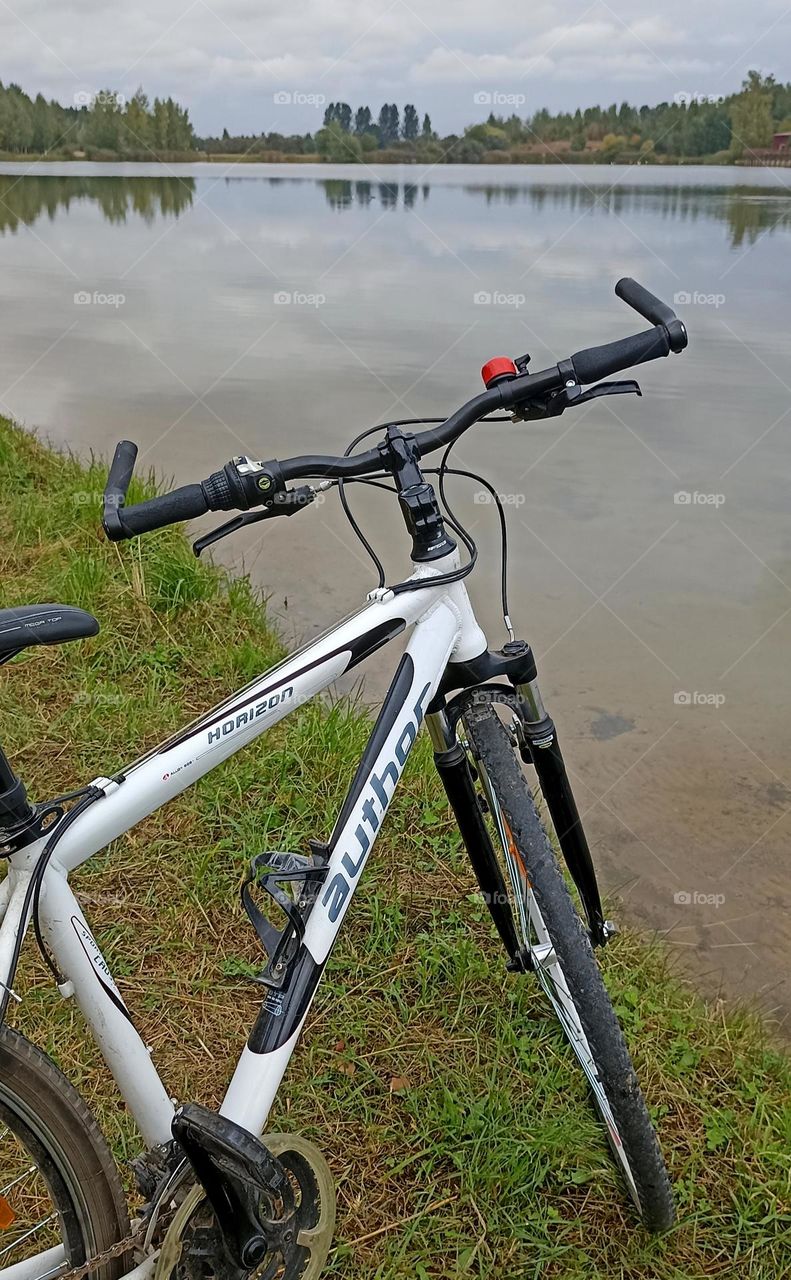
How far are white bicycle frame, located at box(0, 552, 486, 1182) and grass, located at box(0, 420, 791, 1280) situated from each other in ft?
2.14

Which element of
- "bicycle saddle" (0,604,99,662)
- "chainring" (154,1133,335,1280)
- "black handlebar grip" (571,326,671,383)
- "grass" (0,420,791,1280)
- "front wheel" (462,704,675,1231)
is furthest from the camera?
"grass" (0,420,791,1280)

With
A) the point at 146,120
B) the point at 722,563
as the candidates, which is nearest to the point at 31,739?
the point at 722,563

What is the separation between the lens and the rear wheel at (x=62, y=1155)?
126cm

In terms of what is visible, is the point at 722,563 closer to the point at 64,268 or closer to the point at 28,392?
the point at 28,392

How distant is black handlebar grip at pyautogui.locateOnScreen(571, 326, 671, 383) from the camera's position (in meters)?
1.45

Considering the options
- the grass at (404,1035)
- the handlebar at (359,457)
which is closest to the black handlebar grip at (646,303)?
the handlebar at (359,457)

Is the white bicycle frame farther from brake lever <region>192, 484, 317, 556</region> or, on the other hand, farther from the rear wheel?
brake lever <region>192, 484, 317, 556</region>

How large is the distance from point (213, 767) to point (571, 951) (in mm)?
726

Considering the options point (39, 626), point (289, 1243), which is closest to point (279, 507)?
point (39, 626)

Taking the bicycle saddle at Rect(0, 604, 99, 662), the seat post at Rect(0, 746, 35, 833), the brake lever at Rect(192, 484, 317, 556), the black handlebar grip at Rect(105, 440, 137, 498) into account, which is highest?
the black handlebar grip at Rect(105, 440, 137, 498)

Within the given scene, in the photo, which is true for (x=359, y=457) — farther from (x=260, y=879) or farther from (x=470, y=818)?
(x=470, y=818)

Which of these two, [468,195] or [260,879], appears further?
[468,195]

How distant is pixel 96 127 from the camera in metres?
6.96

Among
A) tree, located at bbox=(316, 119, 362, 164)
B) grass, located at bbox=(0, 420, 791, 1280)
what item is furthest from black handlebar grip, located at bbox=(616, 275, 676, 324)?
tree, located at bbox=(316, 119, 362, 164)
